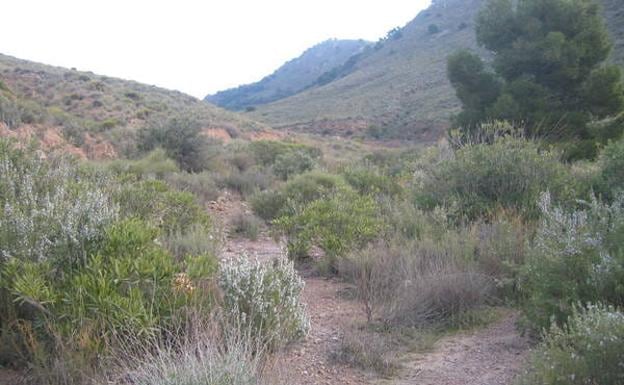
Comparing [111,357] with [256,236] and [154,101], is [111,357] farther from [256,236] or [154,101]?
[154,101]

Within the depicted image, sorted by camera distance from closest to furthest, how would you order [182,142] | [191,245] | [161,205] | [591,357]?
1. [591,357]
2. [191,245]
3. [161,205]
4. [182,142]

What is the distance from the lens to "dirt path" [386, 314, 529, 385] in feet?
13.3

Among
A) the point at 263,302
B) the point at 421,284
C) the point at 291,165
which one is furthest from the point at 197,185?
the point at 263,302

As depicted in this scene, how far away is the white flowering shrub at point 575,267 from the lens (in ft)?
12.6

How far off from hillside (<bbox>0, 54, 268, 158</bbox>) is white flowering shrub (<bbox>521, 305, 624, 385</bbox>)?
12466mm

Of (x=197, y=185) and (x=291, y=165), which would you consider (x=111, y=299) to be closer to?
(x=197, y=185)

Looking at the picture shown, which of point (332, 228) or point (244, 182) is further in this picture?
point (244, 182)

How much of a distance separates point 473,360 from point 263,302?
1666mm

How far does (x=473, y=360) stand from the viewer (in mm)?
4398

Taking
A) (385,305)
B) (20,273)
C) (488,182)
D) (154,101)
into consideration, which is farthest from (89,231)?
(154,101)

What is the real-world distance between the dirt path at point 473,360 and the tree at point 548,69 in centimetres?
1141

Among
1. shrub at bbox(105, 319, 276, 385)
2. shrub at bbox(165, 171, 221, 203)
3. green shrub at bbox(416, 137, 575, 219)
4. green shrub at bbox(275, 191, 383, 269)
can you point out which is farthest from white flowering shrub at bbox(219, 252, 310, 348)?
shrub at bbox(165, 171, 221, 203)

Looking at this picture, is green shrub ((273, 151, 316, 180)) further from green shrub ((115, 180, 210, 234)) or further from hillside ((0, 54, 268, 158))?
green shrub ((115, 180, 210, 234))

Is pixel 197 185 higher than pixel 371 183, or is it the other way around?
pixel 197 185
